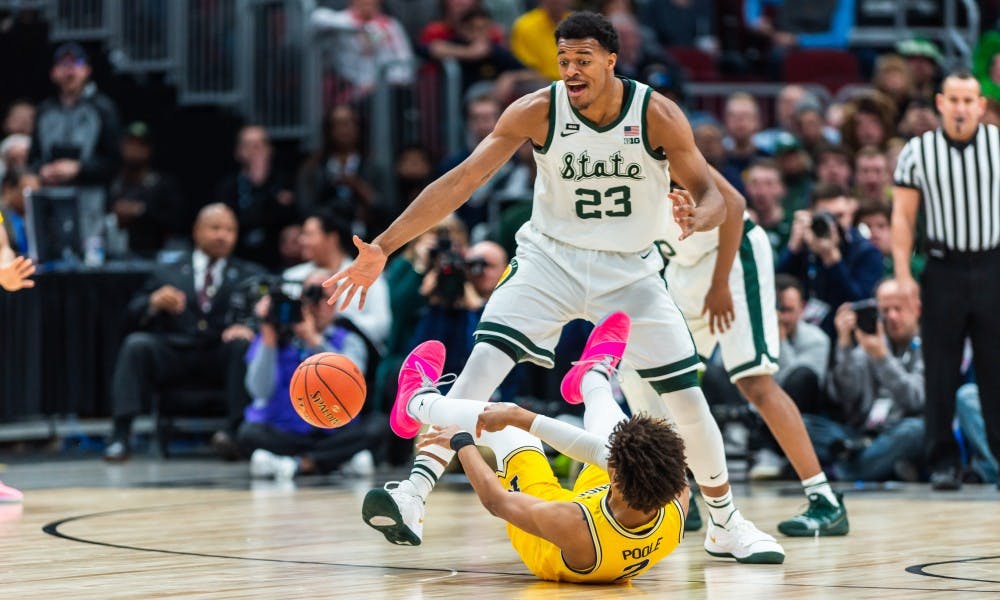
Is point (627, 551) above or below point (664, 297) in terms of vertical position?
below

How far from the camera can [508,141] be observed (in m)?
6.14

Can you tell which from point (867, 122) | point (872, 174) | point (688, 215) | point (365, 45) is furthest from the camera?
point (365, 45)

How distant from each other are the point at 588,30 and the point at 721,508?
1972 millimetres

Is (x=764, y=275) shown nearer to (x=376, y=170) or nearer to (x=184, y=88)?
(x=376, y=170)

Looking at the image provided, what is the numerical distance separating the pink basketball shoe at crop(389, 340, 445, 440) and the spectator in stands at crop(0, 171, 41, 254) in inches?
275

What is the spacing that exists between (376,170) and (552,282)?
800cm

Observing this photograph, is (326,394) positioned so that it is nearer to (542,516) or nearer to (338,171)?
(542,516)

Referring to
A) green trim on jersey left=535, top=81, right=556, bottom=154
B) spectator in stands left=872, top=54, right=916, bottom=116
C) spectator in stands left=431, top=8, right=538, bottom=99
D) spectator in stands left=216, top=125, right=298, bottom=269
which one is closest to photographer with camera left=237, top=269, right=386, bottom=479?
spectator in stands left=216, top=125, right=298, bottom=269

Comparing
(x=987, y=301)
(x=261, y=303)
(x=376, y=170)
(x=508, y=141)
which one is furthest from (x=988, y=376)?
(x=376, y=170)

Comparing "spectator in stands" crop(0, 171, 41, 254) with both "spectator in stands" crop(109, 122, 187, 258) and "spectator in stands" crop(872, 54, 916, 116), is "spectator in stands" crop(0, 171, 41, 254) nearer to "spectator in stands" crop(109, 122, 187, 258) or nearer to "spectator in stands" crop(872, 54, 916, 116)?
"spectator in stands" crop(109, 122, 187, 258)

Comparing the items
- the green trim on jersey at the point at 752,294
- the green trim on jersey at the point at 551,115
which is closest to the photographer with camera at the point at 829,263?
the green trim on jersey at the point at 752,294

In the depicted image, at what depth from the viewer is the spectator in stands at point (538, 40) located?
14789 millimetres

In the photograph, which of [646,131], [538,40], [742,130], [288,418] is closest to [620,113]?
[646,131]

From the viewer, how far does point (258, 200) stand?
551 inches
